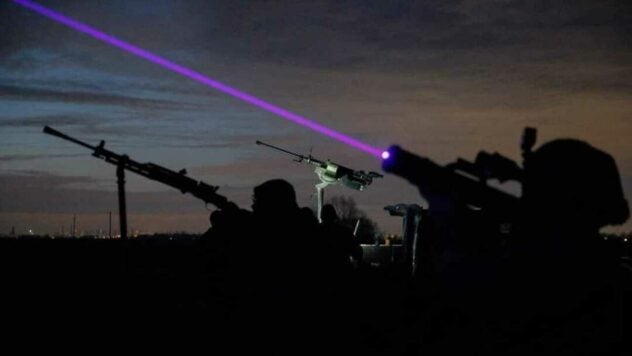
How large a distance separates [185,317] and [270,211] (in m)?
5.37

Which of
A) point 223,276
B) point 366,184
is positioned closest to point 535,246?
point 223,276

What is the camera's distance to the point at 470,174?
13.8 ft

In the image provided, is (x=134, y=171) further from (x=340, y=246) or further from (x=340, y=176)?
(x=340, y=246)

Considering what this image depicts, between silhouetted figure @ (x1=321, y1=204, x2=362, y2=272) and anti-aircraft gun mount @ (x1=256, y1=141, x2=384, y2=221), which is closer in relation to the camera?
silhouetted figure @ (x1=321, y1=204, x2=362, y2=272)

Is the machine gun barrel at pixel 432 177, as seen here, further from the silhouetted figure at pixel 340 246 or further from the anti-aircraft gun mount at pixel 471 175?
the silhouetted figure at pixel 340 246

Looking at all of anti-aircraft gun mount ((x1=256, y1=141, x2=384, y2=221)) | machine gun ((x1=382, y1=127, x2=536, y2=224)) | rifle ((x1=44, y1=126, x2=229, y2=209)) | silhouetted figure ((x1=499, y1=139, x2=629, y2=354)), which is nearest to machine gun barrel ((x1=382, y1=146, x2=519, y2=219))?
machine gun ((x1=382, y1=127, x2=536, y2=224))

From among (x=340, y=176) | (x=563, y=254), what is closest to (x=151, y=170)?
(x=340, y=176)

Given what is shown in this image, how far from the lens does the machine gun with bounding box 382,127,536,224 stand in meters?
4.04

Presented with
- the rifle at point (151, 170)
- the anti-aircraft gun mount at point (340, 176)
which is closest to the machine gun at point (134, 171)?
the rifle at point (151, 170)

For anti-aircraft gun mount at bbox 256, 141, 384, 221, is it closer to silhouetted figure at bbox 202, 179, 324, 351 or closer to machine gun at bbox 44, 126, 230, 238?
machine gun at bbox 44, 126, 230, 238

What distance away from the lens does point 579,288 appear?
13.3 feet

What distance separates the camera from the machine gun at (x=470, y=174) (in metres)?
4.04

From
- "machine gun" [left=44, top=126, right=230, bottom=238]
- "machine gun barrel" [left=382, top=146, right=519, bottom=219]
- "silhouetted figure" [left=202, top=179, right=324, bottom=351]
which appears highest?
"machine gun" [left=44, top=126, right=230, bottom=238]

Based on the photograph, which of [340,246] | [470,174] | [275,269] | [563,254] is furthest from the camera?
[340,246]
